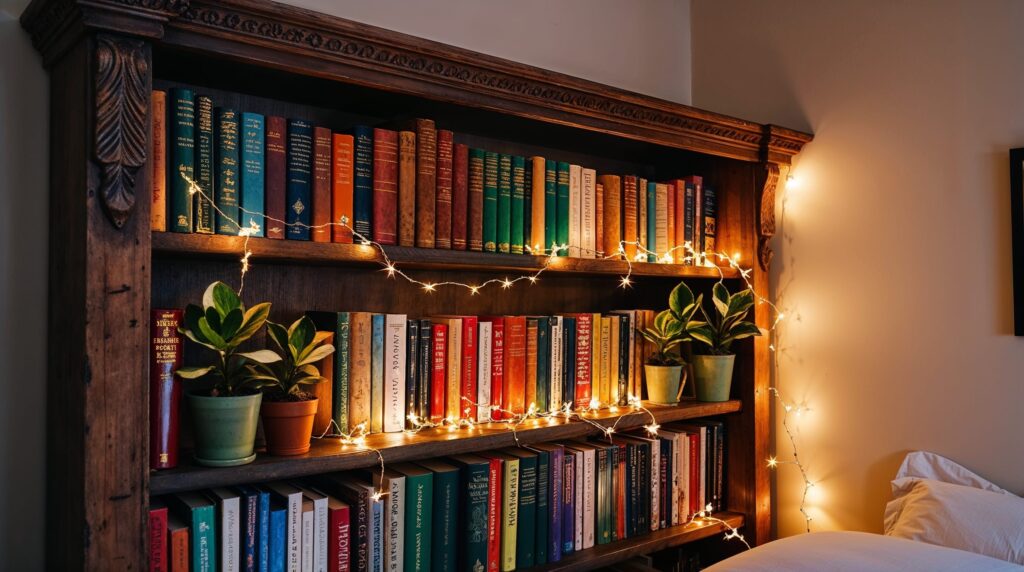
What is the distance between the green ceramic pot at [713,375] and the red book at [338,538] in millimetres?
1092

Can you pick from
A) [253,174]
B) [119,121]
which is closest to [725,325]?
[253,174]

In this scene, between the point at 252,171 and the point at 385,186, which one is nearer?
the point at 252,171

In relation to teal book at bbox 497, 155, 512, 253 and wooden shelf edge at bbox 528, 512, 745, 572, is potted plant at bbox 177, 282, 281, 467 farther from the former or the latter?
wooden shelf edge at bbox 528, 512, 745, 572

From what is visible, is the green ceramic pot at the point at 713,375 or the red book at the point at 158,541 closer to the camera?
the red book at the point at 158,541

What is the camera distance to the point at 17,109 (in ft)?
4.42

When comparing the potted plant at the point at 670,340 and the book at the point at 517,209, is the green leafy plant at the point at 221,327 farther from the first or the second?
the potted plant at the point at 670,340

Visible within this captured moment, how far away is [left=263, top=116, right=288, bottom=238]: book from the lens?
4.58ft

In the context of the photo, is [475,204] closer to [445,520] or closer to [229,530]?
[445,520]

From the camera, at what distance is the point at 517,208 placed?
1745 mm

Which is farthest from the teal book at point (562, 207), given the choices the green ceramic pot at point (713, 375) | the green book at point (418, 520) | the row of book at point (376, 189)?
the green book at point (418, 520)

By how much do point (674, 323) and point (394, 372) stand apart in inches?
32.3

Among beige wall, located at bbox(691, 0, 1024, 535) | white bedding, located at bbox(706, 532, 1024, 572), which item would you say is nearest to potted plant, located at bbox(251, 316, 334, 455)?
white bedding, located at bbox(706, 532, 1024, 572)

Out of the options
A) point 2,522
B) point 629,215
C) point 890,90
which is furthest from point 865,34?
point 2,522

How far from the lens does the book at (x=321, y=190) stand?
4.73 feet
